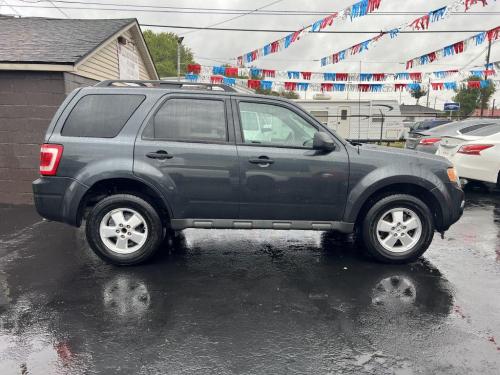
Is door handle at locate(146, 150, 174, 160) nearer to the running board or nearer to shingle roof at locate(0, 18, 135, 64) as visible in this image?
the running board

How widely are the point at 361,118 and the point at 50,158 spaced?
23852 mm

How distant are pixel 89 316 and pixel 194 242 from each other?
217 centimetres

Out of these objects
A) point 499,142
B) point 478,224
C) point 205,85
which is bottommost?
point 478,224

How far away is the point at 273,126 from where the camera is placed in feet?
15.1

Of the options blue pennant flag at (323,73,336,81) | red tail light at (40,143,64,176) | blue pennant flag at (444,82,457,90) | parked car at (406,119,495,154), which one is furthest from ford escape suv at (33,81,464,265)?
blue pennant flag at (444,82,457,90)

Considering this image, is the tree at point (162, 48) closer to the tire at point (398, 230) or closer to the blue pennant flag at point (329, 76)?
the blue pennant flag at point (329, 76)

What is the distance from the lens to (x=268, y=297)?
3.78m

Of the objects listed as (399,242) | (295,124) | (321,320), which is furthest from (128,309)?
(399,242)

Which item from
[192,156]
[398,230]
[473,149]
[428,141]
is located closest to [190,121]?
[192,156]

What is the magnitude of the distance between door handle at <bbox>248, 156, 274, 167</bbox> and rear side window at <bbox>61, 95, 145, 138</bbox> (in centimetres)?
143

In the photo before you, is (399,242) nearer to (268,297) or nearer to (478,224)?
(268,297)

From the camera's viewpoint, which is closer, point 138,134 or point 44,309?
point 44,309

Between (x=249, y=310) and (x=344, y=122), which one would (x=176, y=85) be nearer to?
(x=249, y=310)

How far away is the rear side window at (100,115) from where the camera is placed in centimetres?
445
